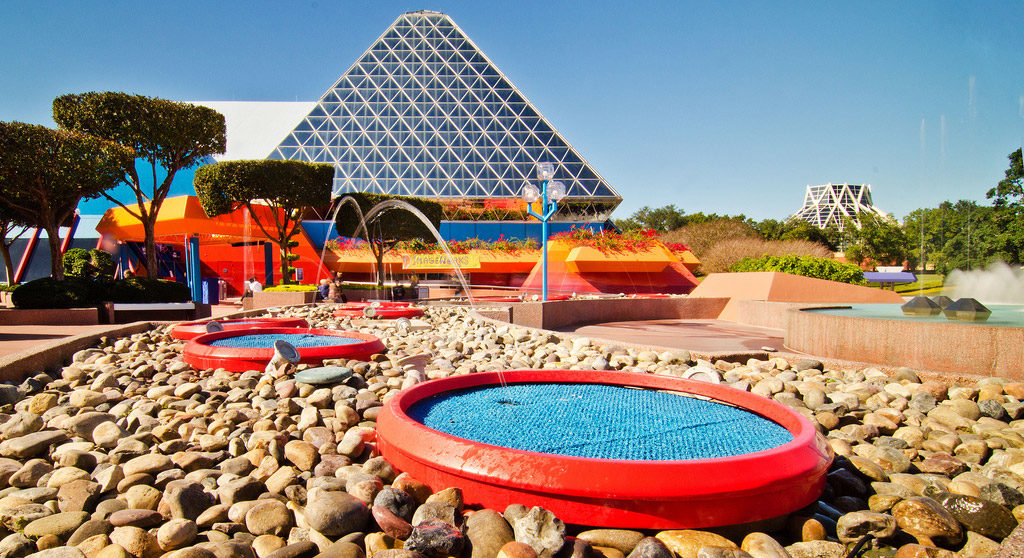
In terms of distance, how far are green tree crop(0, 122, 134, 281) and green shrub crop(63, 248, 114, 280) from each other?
254 centimetres

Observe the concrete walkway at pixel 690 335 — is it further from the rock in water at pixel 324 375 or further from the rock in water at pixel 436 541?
the rock in water at pixel 436 541

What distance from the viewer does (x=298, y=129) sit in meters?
42.2

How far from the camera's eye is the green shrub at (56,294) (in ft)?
31.8

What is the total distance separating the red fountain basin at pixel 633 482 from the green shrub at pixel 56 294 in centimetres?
1087

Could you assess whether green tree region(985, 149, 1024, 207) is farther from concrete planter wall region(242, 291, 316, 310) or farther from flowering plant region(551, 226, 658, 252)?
concrete planter wall region(242, 291, 316, 310)

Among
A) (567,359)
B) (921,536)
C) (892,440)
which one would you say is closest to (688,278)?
(567,359)

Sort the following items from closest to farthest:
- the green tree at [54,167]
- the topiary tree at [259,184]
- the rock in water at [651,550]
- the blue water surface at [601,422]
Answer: the rock in water at [651,550], the blue water surface at [601,422], the green tree at [54,167], the topiary tree at [259,184]

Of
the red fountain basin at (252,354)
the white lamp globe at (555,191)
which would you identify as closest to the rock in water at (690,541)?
the red fountain basin at (252,354)

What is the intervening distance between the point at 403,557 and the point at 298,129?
149 feet

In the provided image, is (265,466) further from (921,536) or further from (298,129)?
(298,129)

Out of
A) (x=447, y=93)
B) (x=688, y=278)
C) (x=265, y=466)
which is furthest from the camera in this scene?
(x=447, y=93)

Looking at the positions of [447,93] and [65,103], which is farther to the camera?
[447,93]

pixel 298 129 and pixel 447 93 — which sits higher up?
pixel 447 93

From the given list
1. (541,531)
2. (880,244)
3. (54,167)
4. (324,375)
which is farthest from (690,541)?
(880,244)
